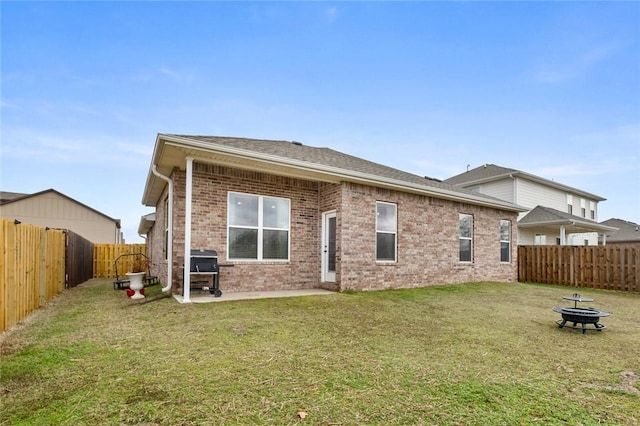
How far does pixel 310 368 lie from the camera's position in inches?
136

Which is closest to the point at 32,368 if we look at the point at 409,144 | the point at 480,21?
the point at 480,21

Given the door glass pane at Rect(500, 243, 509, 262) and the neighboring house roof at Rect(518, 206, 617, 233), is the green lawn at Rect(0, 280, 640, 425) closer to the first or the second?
the door glass pane at Rect(500, 243, 509, 262)

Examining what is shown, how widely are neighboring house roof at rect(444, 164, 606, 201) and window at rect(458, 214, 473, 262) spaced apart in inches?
350

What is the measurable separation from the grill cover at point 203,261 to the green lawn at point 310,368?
0.92m

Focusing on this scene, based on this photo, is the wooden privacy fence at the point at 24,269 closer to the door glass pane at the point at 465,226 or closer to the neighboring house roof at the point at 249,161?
the neighboring house roof at the point at 249,161

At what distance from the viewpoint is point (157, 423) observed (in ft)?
7.72

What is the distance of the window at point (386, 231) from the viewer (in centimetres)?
975

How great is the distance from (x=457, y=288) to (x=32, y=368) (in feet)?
32.6

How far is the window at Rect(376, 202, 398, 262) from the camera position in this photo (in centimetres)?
975

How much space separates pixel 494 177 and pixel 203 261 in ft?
59.2

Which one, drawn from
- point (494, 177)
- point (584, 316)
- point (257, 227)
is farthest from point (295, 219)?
point (494, 177)

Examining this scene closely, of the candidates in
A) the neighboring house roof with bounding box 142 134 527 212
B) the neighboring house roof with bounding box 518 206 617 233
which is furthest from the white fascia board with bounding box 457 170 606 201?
the neighboring house roof with bounding box 142 134 527 212

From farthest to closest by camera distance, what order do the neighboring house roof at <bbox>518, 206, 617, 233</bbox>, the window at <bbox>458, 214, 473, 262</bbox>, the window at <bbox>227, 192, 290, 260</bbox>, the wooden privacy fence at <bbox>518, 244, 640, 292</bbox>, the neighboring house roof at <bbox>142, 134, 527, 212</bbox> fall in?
1. the neighboring house roof at <bbox>518, 206, 617, 233</bbox>
2. the window at <bbox>458, 214, 473, 262</bbox>
3. the wooden privacy fence at <bbox>518, 244, 640, 292</bbox>
4. the window at <bbox>227, 192, 290, 260</bbox>
5. the neighboring house roof at <bbox>142, 134, 527, 212</bbox>

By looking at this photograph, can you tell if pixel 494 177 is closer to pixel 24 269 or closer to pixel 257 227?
pixel 257 227
